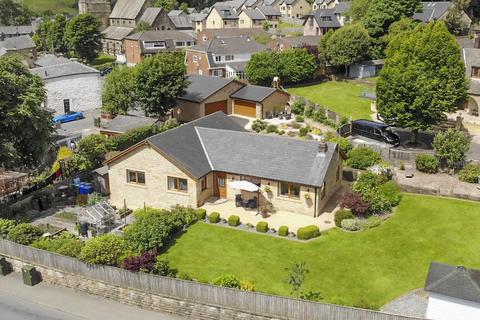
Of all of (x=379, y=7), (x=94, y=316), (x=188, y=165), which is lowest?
(x=94, y=316)

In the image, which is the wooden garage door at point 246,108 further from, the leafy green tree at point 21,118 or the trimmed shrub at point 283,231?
the trimmed shrub at point 283,231

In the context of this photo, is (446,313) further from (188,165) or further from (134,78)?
(134,78)

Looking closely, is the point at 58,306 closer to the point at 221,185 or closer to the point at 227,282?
the point at 227,282

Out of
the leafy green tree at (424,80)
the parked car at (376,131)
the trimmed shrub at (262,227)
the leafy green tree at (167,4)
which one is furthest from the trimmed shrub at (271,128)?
the leafy green tree at (167,4)

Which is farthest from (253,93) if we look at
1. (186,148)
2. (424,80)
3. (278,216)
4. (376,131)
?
(278,216)

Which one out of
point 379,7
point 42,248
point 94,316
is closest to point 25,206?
point 42,248

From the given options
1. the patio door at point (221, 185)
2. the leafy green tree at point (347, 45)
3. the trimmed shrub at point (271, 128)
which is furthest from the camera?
the leafy green tree at point (347, 45)
